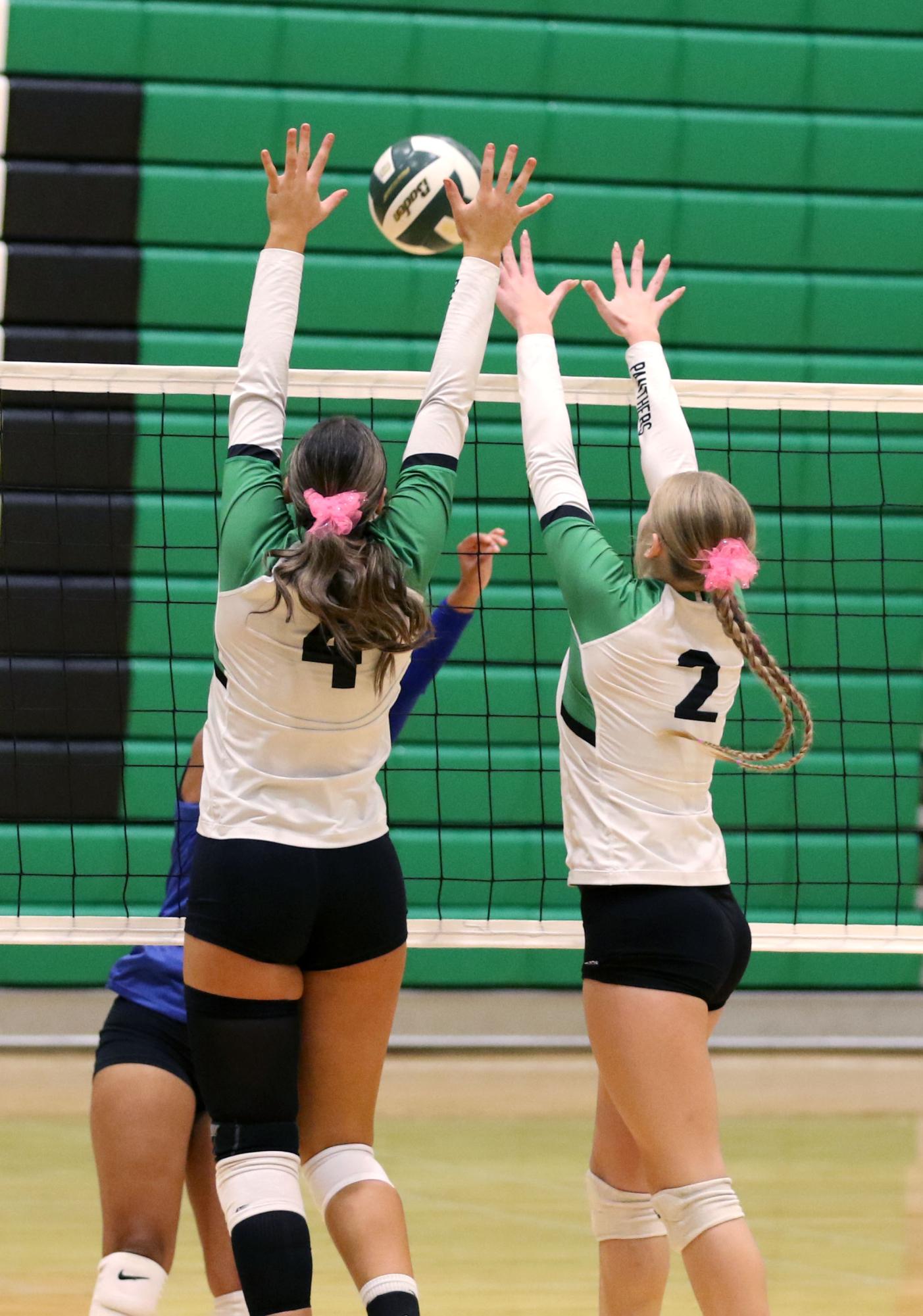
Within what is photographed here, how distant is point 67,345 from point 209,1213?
4276 millimetres

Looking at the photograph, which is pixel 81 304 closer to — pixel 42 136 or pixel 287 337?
pixel 42 136

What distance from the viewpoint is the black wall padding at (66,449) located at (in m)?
6.14

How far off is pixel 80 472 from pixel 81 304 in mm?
704

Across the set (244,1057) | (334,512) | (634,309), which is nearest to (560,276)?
(634,309)

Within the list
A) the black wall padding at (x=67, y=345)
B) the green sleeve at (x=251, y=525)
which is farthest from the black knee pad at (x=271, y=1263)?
the black wall padding at (x=67, y=345)

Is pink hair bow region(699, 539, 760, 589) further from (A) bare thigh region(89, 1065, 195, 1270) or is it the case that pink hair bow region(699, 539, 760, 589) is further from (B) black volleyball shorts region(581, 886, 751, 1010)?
(A) bare thigh region(89, 1065, 195, 1270)

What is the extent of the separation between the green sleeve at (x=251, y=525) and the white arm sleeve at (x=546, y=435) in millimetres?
487

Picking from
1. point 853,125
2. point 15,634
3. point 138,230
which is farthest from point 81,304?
point 853,125

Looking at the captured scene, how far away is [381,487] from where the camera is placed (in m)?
2.38

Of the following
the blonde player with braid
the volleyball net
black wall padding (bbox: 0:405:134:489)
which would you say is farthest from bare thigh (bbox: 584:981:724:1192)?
black wall padding (bbox: 0:405:134:489)

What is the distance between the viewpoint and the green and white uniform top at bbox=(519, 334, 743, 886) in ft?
8.21

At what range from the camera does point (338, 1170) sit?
239cm

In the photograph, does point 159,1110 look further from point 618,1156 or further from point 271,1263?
point 618,1156

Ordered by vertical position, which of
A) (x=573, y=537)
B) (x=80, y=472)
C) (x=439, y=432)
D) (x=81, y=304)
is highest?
(x=81, y=304)
